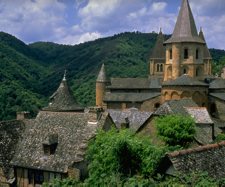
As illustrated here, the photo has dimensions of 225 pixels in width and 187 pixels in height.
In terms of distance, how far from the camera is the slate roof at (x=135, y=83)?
7250cm

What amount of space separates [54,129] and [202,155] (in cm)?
1374

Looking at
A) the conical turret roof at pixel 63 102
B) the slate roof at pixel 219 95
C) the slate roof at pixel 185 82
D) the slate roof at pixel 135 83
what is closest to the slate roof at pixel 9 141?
the conical turret roof at pixel 63 102

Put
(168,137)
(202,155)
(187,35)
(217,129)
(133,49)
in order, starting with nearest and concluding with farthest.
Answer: (202,155)
(168,137)
(217,129)
(187,35)
(133,49)

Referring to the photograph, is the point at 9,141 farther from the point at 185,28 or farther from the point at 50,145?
the point at 185,28

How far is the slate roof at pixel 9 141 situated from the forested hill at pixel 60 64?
134 ft

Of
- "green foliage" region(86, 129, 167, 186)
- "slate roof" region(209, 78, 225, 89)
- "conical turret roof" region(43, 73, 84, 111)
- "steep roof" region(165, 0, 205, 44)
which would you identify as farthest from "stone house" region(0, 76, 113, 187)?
"steep roof" region(165, 0, 205, 44)

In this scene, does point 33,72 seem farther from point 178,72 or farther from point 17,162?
point 17,162

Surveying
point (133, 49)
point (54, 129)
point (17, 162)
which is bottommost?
point (17, 162)

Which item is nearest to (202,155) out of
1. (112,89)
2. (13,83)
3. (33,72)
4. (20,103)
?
(112,89)

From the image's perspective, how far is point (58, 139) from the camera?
3088 centimetres

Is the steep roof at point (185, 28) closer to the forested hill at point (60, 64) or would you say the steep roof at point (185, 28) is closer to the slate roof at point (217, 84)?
the slate roof at point (217, 84)

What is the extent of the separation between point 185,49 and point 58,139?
36193mm

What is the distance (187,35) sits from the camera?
2482 inches

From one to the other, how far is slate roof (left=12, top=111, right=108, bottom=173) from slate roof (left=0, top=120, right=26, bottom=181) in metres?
0.50
